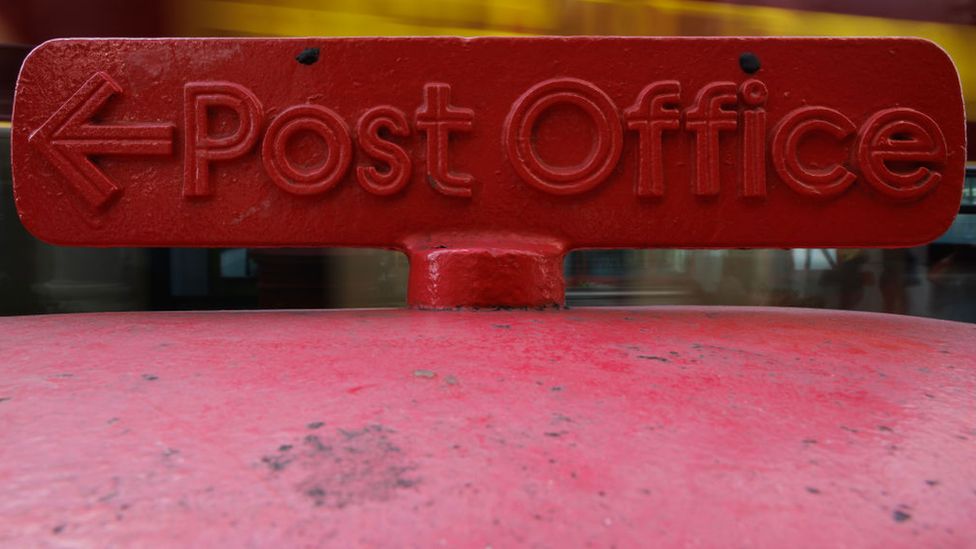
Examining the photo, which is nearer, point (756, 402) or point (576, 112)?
point (756, 402)

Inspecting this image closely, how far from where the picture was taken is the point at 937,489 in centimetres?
33

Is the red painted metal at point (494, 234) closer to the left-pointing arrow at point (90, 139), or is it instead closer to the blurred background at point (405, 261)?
the left-pointing arrow at point (90, 139)

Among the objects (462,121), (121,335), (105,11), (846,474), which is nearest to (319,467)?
(846,474)

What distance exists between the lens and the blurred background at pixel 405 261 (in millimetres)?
1120

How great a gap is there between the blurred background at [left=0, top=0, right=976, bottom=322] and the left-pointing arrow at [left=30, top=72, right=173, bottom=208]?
44 centimetres

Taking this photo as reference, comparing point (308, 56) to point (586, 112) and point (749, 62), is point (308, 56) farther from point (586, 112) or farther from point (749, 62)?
point (749, 62)

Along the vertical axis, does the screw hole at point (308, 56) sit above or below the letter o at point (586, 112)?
above

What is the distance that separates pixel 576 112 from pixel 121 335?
27.1 inches

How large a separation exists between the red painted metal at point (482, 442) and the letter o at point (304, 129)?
0.89 ft

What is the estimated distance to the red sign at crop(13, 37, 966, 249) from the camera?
30.7 inches

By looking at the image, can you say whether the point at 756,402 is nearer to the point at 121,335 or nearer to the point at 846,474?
the point at 846,474

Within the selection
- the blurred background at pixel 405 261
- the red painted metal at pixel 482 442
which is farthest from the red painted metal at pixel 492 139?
the blurred background at pixel 405 261

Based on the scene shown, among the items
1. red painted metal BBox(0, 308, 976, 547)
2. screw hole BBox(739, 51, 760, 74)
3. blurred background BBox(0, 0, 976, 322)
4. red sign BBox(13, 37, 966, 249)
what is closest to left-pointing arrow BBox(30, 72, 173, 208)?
red sign BBox(13, 37, 966, 249)

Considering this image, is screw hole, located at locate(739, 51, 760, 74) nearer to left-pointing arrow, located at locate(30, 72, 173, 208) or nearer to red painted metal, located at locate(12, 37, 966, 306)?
red painted metal, located at locate(12, 37, 966, 306)
